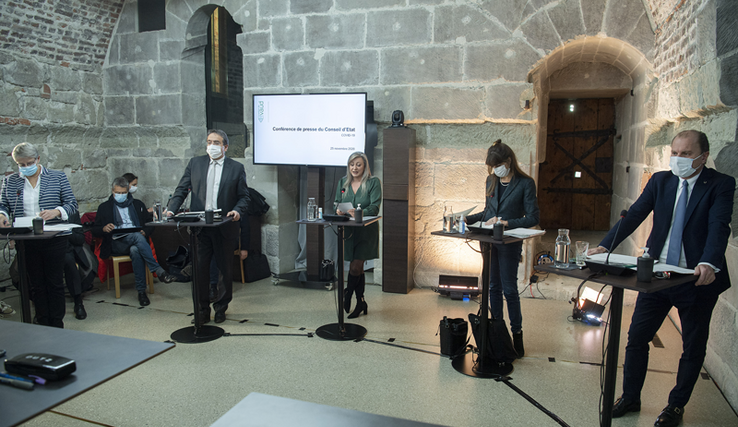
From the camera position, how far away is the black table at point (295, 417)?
3.72 feet

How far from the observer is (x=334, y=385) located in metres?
3.04

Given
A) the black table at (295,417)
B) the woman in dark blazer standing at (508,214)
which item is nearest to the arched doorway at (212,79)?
the woman in dark blazer standing at (508,214)

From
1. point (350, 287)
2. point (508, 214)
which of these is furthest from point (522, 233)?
point (350, 287)

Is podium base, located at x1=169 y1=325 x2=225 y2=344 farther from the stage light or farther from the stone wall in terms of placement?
the stone wall

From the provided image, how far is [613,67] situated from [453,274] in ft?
10.5

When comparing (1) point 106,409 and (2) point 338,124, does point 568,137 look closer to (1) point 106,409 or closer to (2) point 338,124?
(2) point 338,124

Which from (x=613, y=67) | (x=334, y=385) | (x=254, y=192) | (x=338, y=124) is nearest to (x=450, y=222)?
(x=334, y=385)

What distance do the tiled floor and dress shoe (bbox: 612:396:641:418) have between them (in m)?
0.04

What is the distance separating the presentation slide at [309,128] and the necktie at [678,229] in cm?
301

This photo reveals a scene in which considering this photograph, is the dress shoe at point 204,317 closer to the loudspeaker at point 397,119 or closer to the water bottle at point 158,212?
the water bottle at point 158,212

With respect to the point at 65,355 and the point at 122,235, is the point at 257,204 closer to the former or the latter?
the point at 122,235

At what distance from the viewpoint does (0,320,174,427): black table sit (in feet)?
3.93

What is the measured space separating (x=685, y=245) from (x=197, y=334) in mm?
3294

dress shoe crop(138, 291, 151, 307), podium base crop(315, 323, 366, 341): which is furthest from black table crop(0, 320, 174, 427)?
dress shoe crop(138, 291, 151, 307)
